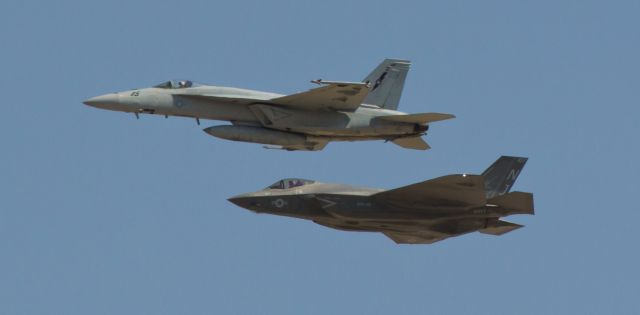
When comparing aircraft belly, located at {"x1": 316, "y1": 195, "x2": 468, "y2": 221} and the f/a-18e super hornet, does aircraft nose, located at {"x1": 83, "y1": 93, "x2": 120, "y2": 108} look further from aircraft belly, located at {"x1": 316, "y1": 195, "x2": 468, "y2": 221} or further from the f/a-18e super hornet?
aircraft belly, located at {"x1": 316, "y1": 195, "x2": 468, "y2": 221}

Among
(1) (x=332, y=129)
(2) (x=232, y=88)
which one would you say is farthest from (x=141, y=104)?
(1) (x=332, y=129)

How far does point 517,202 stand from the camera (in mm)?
53906

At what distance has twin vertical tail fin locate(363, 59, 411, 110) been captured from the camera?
5969 centimetres

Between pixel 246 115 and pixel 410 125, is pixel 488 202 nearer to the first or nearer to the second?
pixel 410 125

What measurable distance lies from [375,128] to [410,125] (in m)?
1.30

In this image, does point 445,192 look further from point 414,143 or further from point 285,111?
point 285,111

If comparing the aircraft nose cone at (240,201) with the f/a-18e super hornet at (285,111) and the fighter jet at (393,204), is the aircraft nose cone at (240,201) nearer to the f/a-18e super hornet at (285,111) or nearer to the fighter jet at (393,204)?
the fighter jet at (393,204)

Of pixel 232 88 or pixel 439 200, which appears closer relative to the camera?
pixel 439 200

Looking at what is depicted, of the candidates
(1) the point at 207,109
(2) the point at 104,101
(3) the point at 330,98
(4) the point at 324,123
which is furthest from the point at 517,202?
(2) the point at 104,101

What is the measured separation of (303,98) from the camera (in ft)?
188

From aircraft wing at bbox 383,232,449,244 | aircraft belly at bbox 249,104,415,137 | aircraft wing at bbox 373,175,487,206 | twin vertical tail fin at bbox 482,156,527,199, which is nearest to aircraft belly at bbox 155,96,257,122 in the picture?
aircraft belly at bbox 249,104,415,137

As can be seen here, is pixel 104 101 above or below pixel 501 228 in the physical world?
above

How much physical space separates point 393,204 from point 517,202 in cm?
430

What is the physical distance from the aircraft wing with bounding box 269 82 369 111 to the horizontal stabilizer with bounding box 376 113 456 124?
124 centimetres
